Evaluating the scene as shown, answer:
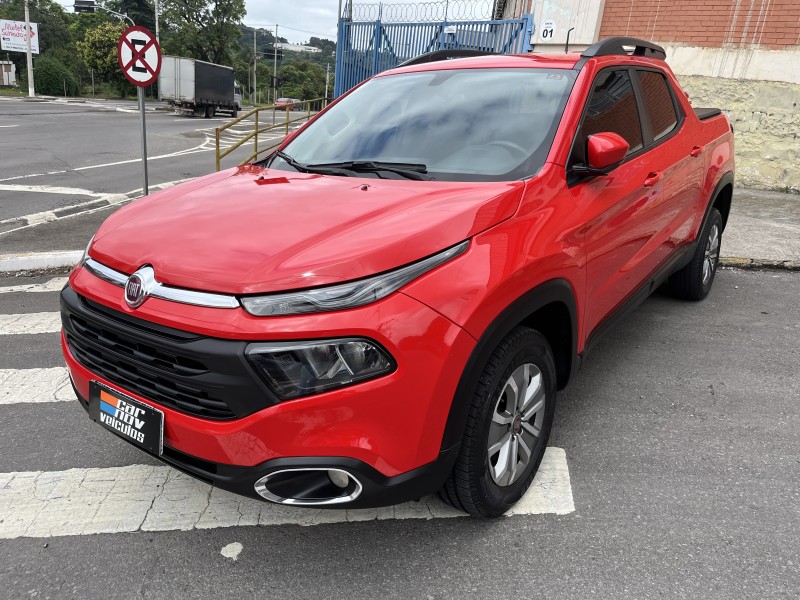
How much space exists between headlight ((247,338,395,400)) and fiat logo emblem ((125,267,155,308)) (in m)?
0.46

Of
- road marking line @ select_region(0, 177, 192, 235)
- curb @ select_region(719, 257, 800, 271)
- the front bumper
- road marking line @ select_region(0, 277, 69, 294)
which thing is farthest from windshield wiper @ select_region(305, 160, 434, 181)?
road marking line @ select_region(0, 177, 192, 235)

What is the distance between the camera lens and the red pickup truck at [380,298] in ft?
6.20

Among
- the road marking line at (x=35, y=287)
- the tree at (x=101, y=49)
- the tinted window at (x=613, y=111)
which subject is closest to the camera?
the tinted window at (x=613, y=111)

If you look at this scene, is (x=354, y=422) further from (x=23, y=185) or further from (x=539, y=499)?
(x=23, y=185)

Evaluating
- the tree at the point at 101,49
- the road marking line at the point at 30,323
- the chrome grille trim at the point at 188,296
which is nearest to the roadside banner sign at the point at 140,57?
the road marking line at the point at 30,323

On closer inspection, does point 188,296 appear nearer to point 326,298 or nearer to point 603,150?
point 326,298

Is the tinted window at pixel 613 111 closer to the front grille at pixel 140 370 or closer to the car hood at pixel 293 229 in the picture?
the car hood at pixel 293 229

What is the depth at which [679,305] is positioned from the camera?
5133 millimetres

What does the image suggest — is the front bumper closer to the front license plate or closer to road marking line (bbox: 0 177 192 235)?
the front license plate

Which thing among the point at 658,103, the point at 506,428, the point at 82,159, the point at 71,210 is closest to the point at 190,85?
the point at 82,159

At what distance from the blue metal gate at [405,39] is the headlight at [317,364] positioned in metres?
9.84

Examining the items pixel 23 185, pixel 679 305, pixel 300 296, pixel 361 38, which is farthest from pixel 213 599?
pixel 361 38

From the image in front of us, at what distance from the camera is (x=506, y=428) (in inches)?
95.0

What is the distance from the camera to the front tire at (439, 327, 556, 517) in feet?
7.14
